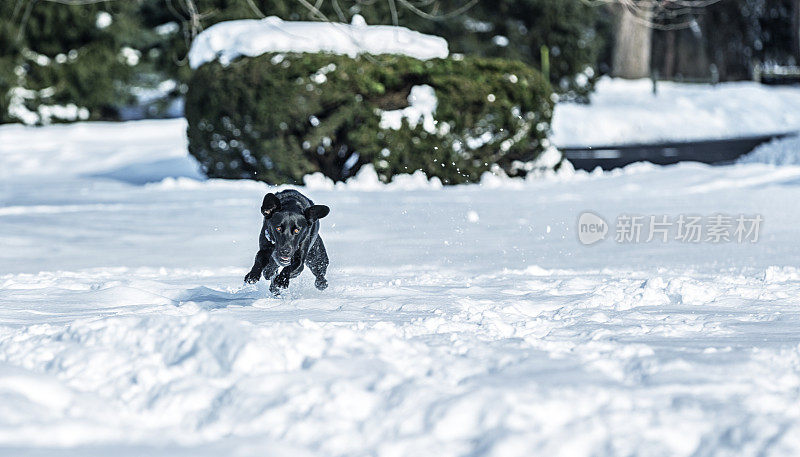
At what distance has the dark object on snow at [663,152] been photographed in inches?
714

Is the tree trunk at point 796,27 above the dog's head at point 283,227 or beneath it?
beneath

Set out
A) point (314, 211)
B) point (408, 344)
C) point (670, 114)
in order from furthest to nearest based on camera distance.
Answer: point (670, 114) → point (314, 211) → point (408, 344)

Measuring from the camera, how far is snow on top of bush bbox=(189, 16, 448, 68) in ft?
45.6

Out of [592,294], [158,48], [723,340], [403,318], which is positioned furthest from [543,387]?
[158,48]

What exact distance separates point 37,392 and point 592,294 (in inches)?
136

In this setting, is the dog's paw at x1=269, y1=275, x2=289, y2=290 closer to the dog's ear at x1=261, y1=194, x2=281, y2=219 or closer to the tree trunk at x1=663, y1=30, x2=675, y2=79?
the dog's ear at x1=261, y1=194, x2=281, y2=219

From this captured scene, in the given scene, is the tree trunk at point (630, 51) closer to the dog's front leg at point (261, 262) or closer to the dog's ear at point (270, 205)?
the dog's front leg at point (261, 262)

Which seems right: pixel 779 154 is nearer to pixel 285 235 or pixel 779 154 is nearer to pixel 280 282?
pixel 280 282

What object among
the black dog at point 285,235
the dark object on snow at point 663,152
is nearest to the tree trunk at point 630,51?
the dark object on snow at point 663,152

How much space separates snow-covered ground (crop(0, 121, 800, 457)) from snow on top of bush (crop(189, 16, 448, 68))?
4.17 metres

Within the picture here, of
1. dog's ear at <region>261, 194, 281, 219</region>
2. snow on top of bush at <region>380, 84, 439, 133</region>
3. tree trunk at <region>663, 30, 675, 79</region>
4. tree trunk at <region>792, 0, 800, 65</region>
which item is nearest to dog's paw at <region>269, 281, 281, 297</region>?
dog's ear at <region>261, 194, 281, 219</region>

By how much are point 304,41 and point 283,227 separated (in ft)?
28.0

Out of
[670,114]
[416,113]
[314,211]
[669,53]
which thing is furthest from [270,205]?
[669,53]

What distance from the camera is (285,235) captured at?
19.2 feet
